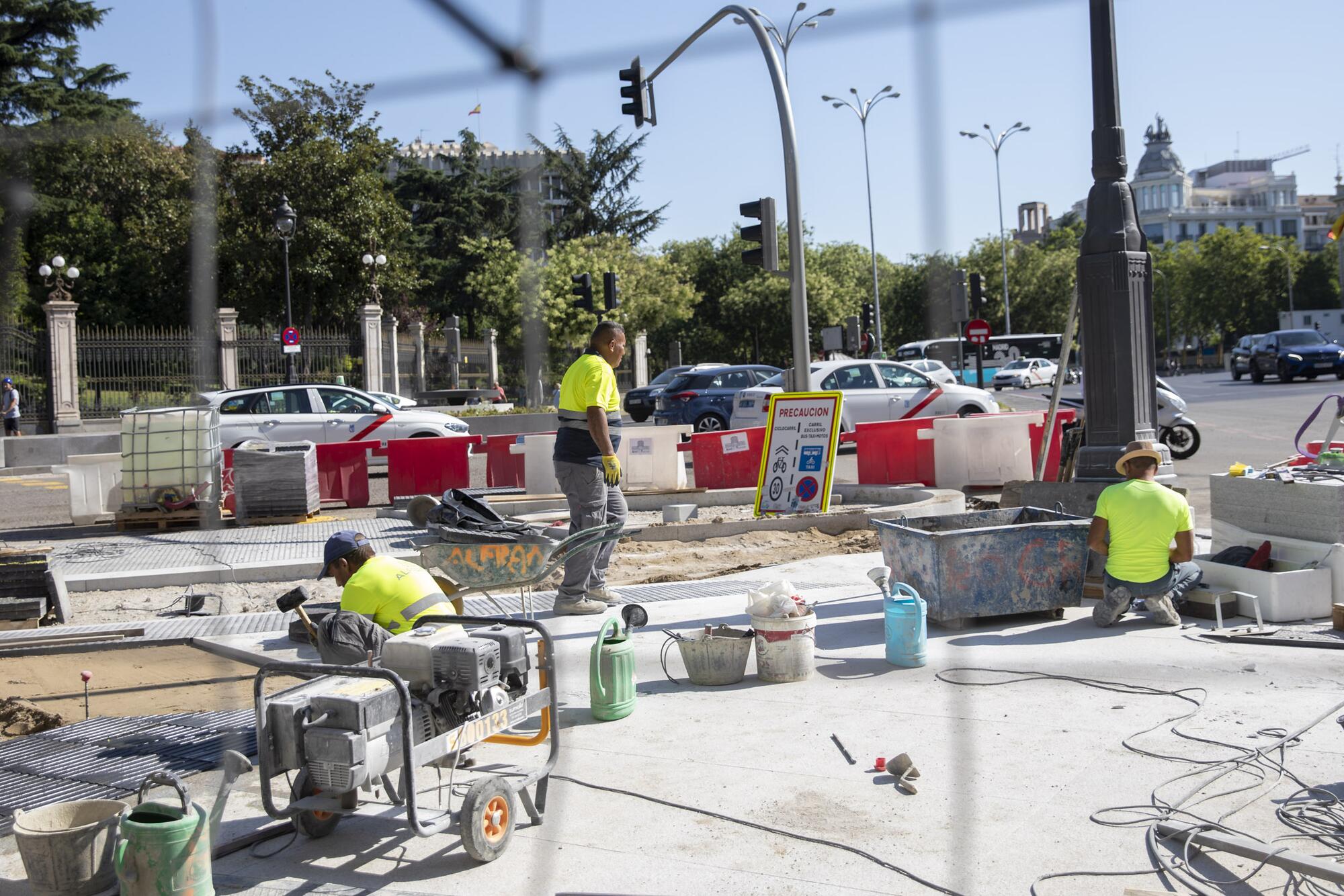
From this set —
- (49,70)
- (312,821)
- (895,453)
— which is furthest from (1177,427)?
(49,70)

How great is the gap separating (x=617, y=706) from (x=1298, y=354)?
127 feet

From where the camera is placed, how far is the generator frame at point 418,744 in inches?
154

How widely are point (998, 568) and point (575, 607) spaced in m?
2.72

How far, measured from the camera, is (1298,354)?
38531mm

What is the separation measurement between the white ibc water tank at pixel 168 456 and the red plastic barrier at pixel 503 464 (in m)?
3.56

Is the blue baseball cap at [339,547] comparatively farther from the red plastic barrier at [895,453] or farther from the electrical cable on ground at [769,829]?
the red plastic barrier at [895,453]

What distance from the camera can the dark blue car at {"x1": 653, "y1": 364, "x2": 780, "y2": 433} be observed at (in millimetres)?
23500

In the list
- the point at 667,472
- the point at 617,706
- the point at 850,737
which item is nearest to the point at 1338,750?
the point at 850,737

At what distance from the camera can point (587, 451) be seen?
7977 millimetres

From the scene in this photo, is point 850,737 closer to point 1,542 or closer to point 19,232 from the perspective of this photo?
point 19,232

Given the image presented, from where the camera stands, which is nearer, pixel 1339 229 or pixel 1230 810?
pixel 1230 810

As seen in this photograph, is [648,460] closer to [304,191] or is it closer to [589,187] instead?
[304,191]

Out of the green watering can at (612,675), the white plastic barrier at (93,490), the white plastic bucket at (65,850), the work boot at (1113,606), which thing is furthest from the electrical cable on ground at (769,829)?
the white plastic barrier at (93,490)

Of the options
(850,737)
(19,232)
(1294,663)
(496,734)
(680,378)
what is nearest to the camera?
(19,232)
